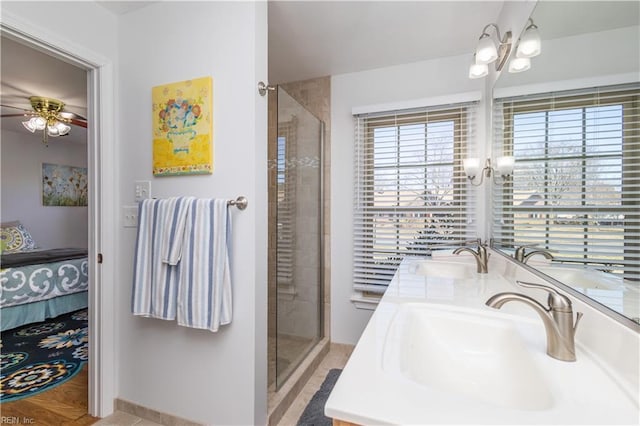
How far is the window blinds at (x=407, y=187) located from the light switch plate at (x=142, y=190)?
59.4 inches

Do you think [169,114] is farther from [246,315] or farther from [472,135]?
[472,135]

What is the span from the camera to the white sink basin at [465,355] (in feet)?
2.19

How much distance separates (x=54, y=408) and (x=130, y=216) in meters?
1.20

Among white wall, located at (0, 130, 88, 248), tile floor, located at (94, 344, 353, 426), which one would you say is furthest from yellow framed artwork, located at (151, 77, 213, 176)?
white wall, located at (0, 130, 88, 248)

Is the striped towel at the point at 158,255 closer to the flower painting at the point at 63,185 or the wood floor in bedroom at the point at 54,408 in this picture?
the wood floor in bedroom at the point at 54,408

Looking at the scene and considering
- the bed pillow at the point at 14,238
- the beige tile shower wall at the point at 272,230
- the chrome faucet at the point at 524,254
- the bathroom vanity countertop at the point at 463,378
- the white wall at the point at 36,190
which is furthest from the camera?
the white wall at the point at 36,190

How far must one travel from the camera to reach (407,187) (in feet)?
7.34

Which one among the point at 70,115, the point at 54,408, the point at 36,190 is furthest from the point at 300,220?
the point at 36,190

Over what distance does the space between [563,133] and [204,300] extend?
1.54 meters

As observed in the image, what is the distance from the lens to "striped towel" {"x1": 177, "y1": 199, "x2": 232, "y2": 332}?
4.33 ft

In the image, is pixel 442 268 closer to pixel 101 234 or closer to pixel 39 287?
pixel 101 234

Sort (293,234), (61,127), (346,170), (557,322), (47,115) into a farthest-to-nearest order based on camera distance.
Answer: (61,127), (47,115), (346,170), (293,234), (557,322)

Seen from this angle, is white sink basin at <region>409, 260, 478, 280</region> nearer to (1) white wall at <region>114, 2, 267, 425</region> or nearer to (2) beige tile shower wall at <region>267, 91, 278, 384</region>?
(2) beige tile shower wall at <region>267, 91, 278, 384</region>

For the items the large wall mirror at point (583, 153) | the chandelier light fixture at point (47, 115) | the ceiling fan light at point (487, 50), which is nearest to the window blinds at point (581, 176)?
the large wall mirror at point (583, 153)
